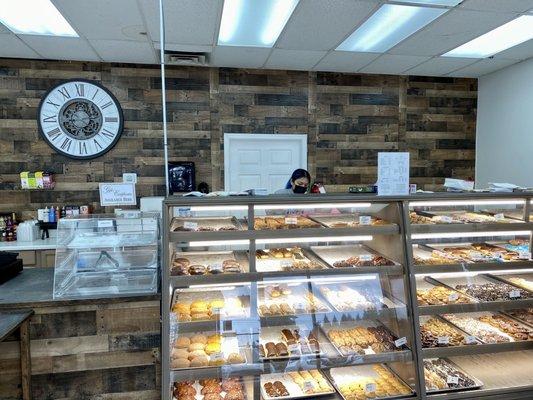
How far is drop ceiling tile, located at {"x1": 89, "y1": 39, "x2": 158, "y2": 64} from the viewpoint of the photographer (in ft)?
14.1

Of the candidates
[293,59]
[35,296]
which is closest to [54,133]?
[293,59]

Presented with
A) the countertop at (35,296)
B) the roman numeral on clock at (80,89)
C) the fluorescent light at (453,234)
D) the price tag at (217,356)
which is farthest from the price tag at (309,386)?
the roman numeral on clock at (80,89)

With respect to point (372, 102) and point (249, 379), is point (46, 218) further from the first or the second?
point (372, 102)

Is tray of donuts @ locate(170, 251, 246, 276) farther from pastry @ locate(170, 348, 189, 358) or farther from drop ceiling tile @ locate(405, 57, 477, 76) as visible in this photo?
drop ceiling tile @ locate(405, 57, 477, 76)

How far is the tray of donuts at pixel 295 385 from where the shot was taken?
83.7 inches

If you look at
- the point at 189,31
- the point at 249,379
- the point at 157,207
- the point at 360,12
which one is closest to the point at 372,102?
the point at 360,12

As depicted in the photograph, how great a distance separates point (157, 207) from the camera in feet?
16.6

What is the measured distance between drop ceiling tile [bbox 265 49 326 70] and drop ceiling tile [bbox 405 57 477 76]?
1.55 m

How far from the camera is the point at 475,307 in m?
2.42

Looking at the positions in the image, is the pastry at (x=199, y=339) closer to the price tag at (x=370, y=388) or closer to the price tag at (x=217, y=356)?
the price tag at (x=217, y=356)

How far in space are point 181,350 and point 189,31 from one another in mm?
3161

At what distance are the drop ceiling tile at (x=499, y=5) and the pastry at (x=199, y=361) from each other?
3.51 metres

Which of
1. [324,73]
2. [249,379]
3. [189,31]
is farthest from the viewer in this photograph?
[324,73]

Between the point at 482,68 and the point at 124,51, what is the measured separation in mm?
4933
